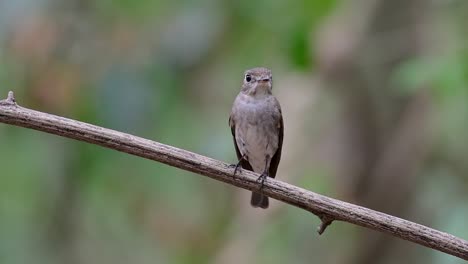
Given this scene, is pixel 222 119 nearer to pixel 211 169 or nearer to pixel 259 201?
pixel 259 201

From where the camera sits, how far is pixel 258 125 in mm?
5797

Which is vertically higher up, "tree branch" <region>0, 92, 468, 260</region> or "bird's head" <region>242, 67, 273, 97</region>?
"bird's head" <region>242, 67, 273, 97</region>

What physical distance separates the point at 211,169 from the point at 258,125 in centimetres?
A: 191

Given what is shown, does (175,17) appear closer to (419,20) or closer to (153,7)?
(153,7)

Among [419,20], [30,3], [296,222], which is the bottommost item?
[296,222]

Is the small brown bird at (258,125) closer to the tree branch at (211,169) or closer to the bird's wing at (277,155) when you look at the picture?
the bird's wing at (277,155)

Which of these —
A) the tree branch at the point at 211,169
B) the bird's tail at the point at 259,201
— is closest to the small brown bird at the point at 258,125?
the bird's tail at the point at 259,201

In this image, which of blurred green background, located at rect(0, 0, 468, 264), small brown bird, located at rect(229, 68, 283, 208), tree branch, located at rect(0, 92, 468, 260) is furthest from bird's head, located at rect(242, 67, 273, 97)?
tree branch, located at rect(0, 92, 468, 260)

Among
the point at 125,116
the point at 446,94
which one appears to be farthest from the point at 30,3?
the point at 446,94

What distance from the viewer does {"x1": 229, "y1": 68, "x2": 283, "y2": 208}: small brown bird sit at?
5781mm

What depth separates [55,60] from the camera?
565cm

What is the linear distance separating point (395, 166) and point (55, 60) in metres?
2.30

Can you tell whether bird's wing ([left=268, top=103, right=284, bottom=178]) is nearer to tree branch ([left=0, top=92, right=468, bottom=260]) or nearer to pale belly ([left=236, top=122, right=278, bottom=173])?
pale belly ([left=236, top=122, right=278, bottom=173])

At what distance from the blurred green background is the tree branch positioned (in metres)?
1.34
